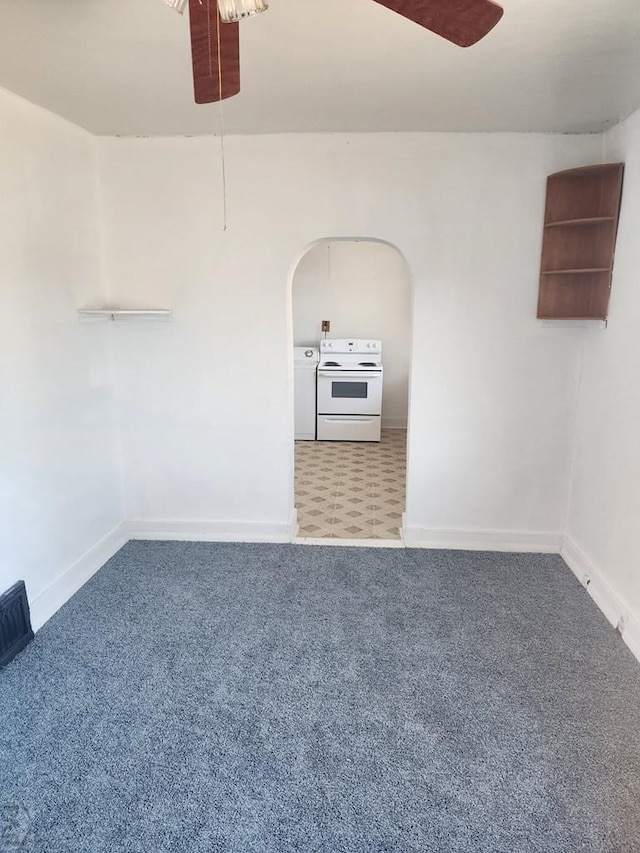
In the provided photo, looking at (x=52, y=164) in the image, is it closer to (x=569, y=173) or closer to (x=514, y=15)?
(x=514, y=15)

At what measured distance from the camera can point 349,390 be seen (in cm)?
561

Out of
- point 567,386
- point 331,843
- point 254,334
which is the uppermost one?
point 254,334

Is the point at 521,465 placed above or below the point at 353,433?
above

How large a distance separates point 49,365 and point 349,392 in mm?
3428

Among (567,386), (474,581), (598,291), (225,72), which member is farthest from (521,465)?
(225,72)

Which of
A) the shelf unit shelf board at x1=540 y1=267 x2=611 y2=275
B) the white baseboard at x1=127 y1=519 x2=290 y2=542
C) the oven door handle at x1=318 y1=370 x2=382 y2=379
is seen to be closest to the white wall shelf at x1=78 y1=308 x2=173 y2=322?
the white baseboard at x1=127 y1=519 x2=290 y2=542

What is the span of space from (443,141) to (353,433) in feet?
10.7

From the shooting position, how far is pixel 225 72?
57.3 inches

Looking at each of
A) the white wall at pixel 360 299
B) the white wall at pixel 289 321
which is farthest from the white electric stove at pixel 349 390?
the white wall at pixel 289 321

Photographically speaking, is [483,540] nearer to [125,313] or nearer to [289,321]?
[289,321]

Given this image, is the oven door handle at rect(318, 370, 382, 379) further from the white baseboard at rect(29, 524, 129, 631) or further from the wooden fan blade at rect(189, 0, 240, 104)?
the wooden fan blade at rect(189, 0, 240, 104)

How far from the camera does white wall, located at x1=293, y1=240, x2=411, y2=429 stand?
230 inches

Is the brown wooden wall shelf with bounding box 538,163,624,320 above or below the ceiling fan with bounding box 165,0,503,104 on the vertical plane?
below

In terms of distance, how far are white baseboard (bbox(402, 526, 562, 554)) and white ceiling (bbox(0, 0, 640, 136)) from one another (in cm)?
228
